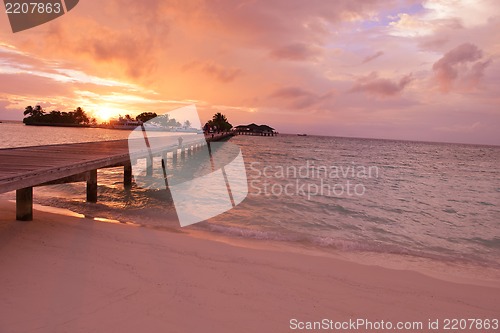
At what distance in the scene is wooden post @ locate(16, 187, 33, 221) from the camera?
263 inches

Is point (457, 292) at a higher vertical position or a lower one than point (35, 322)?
lower

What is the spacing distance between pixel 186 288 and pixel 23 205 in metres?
4.73

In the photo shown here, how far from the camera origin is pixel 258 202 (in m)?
12.6

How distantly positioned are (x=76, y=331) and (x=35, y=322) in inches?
19.0

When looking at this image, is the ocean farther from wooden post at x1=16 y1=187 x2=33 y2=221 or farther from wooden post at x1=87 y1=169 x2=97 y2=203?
wooden post at x1=16 y1=187 x2=33 y2=221

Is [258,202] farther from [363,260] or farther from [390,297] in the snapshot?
[390,297]

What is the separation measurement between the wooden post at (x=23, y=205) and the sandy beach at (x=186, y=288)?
0.82 feet

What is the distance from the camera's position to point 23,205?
265 inches

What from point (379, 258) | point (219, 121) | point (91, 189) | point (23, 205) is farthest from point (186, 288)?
point (219, 121)

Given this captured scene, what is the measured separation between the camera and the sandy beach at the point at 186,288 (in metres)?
3.55

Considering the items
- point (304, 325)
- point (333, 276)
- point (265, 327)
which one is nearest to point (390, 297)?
point (333, 276)

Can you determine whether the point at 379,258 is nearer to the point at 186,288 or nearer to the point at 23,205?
the point at 186,288

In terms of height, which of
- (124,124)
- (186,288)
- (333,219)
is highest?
(124,124)

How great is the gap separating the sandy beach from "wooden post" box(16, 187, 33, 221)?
0.25 metres
